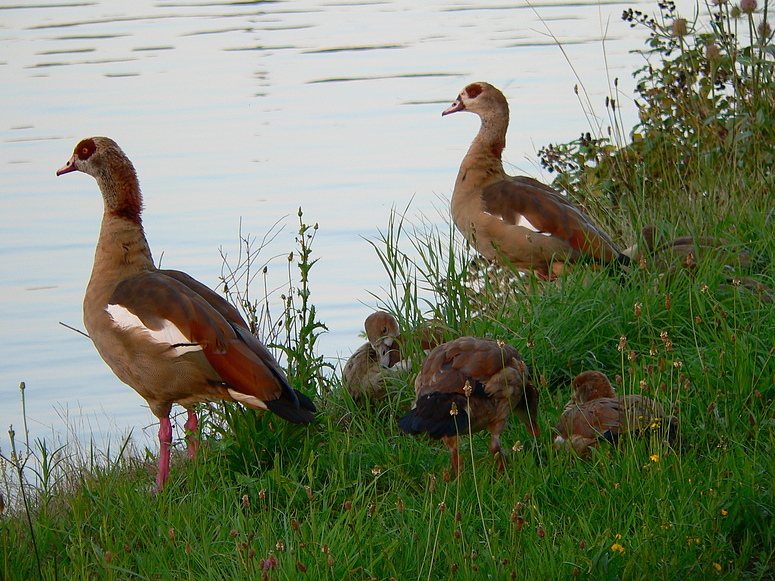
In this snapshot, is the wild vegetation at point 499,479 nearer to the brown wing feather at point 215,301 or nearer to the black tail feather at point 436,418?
the black tail feather at point 436,418

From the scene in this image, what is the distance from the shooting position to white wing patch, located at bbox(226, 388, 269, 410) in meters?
4.55

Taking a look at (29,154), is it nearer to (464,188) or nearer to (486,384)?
(464,188)

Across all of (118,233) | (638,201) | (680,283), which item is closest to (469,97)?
(638,201)

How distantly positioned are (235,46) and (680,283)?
1284 cm

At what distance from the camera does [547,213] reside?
22.9ft

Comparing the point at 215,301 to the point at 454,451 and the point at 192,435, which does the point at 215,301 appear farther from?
the point at 454,451

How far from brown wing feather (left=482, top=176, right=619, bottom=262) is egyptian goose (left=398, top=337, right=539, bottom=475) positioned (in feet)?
7.08

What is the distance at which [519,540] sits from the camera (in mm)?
3369

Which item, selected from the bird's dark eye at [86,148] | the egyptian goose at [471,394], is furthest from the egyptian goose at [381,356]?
the bird's dark eye at [86,148]

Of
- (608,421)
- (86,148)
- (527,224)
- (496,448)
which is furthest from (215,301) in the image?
(527,224)

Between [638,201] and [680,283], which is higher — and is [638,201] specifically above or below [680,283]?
above

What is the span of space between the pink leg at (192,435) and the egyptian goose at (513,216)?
217 centimetres

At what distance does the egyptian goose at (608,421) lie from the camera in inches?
166

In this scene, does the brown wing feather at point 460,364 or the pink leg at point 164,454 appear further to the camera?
the pink leg at point 164,454
